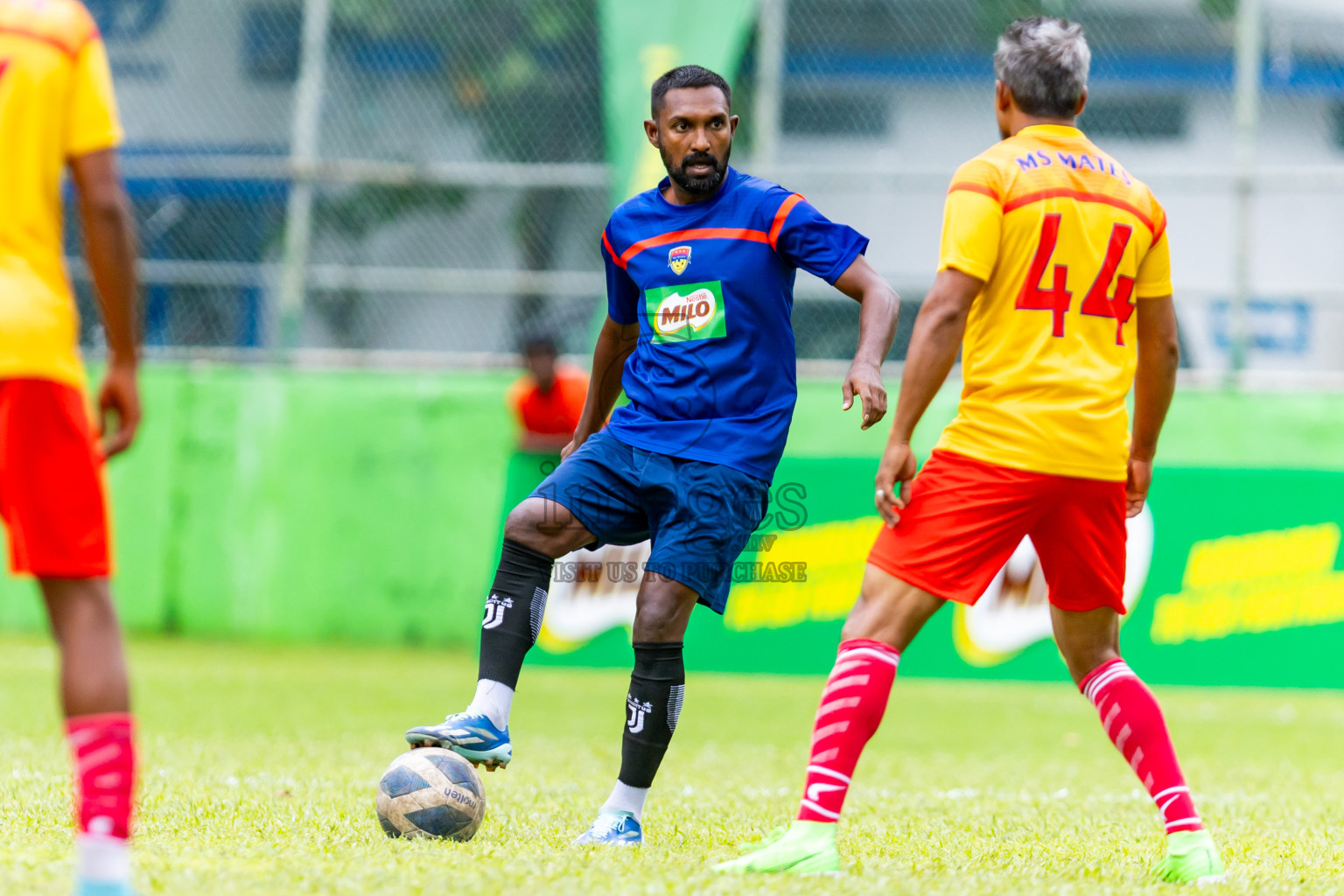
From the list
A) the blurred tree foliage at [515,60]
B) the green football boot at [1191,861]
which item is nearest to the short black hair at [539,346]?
the blurred tree foliage at [515,60]

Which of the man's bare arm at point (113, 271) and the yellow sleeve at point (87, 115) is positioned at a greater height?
the yellow sleeve at point (87, 115)

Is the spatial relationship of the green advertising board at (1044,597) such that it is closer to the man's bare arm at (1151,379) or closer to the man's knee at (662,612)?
the man's knee at (662,612)

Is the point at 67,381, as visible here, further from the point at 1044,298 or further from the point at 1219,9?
the point at 1219,9

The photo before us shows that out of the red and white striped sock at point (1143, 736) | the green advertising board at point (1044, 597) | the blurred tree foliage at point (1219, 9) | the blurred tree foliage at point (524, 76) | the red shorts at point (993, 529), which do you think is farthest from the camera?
the blurred tree foliage at point (524, 76)

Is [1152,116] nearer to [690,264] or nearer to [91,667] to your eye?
[690,264]

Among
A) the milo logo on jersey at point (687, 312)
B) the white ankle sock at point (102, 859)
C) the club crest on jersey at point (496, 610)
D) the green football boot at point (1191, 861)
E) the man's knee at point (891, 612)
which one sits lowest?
the green football boot at point (1191, 861)

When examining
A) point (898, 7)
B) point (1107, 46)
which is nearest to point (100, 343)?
point (898, 7)

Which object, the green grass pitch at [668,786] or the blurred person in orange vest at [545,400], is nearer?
the green grass pitch at [668,786]

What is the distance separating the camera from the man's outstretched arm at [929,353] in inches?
146

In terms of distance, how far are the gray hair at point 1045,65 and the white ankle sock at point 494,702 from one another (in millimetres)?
2159

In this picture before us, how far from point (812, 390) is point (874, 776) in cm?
588

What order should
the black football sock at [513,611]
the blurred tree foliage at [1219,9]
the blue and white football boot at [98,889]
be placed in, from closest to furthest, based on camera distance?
the blue and white football boot at [98,889] < the black football sock at [513,611] < the blurred tree foliage at [1219,9]

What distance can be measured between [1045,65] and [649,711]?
81.8 inches

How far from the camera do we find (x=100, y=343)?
12.9 meters
